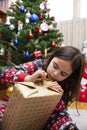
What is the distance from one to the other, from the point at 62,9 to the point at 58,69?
2282mm

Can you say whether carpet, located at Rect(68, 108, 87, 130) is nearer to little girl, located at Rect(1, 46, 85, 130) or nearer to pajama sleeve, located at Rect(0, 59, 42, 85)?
little girl, located at Rect(1, 46, 85, 130)

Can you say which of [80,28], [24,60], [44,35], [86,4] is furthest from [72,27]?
[24,60]

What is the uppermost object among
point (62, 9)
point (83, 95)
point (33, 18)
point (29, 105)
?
point (62, 9)

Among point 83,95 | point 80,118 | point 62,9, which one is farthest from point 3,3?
point 80,118

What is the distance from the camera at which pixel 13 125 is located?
887 millimetres

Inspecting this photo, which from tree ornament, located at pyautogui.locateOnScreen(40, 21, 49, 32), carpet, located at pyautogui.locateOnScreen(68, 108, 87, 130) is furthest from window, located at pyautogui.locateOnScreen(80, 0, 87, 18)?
carpet, located at pyautogui.locateOnScreen(68, 108, 87, 130)

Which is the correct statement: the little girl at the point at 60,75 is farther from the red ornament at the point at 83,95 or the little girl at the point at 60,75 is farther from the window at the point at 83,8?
the window at the point at 83,8

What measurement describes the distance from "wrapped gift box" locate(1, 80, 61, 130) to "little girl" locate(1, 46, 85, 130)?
0.20 feet

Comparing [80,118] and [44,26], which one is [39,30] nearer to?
[44,26]

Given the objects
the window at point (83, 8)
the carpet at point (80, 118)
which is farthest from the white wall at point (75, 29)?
the carpet at point (80, 118)

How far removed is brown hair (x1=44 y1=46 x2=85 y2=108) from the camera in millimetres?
1015

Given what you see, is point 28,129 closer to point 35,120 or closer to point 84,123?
point 35,120

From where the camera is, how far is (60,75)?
981mm

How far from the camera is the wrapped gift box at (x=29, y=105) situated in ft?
2.63
